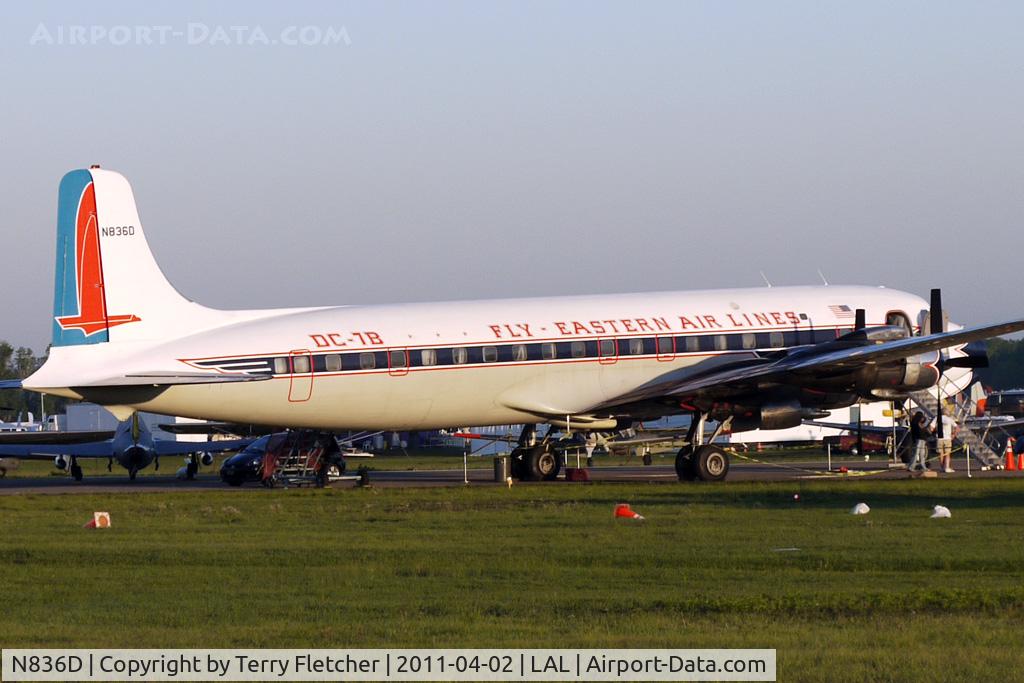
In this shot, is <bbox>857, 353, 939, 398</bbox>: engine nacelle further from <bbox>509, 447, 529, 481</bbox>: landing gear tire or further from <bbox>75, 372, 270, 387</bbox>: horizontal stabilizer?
<bbox>75, 372, 270, 387</bbox>: horizontal stabilizer

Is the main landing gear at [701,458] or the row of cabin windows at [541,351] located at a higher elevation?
the row of cabin windows at [541,351]

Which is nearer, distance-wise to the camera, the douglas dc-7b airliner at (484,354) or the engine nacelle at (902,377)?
the douglas dc-7b airliner at (484,354)

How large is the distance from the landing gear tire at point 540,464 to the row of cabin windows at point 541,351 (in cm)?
419

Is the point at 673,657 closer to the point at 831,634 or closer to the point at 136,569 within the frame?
the point at 831,634

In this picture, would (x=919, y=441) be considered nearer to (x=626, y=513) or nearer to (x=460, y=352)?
(x=460, y=352)

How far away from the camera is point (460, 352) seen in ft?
123

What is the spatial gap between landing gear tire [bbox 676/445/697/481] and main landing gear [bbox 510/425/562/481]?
4.04 metres

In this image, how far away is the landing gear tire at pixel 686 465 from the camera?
38875 mm

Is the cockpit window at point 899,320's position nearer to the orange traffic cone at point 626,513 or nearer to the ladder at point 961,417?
the ladder at point 961,417

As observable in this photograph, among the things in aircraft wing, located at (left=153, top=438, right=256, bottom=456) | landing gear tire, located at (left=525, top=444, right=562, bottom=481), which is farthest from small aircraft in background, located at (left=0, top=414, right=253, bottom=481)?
landing gear tire, located at (left=525, top=444, right=562, bottom=481)

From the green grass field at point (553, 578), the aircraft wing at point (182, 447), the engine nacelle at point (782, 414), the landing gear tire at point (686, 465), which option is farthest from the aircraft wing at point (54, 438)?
the engine nacelle at point (782, 414)

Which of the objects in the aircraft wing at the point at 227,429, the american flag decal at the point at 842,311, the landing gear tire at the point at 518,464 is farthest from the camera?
the landing gear tire at the point at 518,464

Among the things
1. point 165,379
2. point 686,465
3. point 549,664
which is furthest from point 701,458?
point 549,664

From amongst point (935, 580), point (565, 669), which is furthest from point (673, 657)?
point (935, 580)
